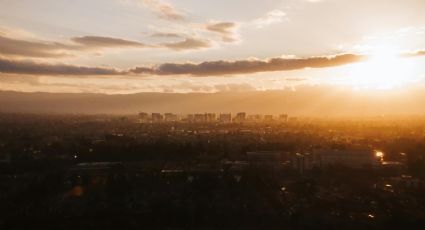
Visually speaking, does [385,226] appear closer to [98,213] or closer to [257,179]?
[257,179]

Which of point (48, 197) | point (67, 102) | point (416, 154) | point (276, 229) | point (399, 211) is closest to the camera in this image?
point (276, 229)

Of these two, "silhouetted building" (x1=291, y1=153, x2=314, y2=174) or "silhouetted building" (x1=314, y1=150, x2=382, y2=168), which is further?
"silhouetted building" (x1=314, y1=150, x2=382, y2=168)

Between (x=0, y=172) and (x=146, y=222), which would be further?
(x=0, y=172)

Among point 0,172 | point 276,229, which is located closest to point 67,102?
point 0,172

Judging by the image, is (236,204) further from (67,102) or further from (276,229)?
(67,102)

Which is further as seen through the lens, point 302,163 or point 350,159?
point 350,159

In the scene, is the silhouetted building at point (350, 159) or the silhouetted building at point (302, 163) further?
the silhouetted building at point (350, 159)

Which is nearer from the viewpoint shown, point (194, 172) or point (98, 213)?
point (98, 213)

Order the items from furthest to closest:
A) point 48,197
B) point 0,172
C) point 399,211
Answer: point 0,172 < point 48,197 < point 399,211

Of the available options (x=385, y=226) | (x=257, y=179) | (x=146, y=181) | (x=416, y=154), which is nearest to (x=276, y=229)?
(x=385, y=226)
